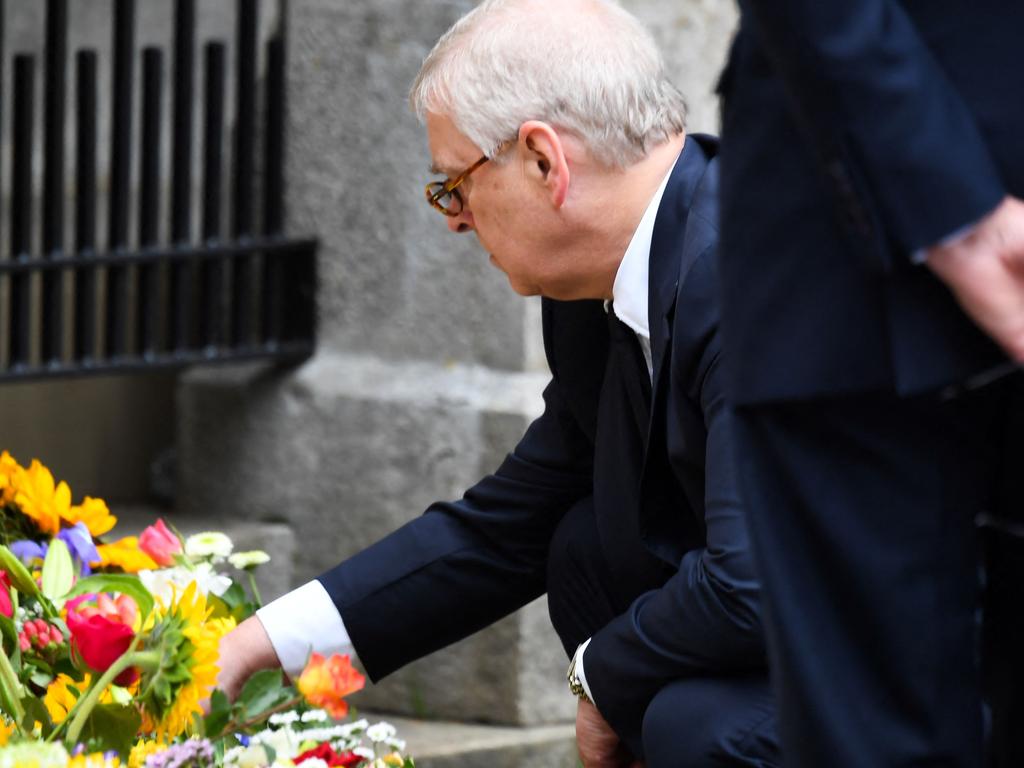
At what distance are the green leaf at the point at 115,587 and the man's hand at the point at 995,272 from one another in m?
1.01

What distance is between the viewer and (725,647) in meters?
2.09

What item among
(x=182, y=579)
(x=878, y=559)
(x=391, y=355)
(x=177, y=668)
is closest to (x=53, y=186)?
(x=391, y=355)

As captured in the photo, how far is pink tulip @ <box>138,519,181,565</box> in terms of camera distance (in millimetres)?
2389

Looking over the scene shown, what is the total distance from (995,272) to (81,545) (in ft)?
4.61

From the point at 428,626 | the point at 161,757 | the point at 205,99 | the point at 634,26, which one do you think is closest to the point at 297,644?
the point at 428,626

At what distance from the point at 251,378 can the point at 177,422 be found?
0.92 feet

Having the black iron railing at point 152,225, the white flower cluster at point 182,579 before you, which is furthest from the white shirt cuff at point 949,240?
the black iron railing at point 152,225

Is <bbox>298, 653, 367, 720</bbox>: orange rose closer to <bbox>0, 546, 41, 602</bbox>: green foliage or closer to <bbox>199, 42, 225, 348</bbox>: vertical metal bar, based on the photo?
<bbox>0, 546, 41, 602</bbox>: green foliage

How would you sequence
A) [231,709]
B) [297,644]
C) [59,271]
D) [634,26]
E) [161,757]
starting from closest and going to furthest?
[161,757] < [231,709] < [634,26] < [297,644] < [59,271]

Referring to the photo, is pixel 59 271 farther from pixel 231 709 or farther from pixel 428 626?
pixel 231 709

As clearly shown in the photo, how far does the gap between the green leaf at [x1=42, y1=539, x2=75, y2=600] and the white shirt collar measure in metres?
0.74

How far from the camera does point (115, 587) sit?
208cm

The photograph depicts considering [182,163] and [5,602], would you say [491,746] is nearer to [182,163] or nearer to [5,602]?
[182,163]

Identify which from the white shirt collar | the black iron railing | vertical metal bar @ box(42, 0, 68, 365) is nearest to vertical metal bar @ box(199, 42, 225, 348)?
the black iron railing
